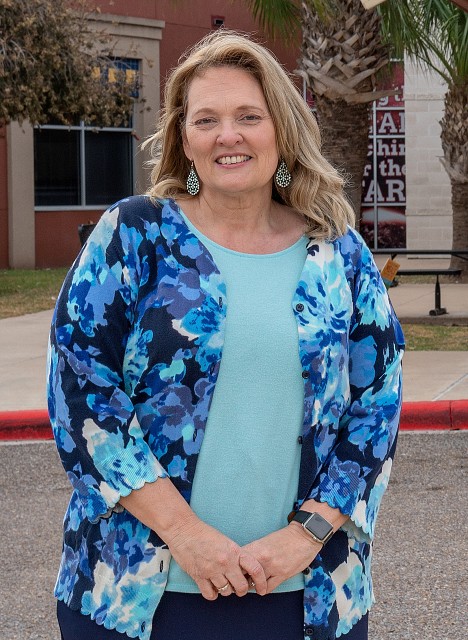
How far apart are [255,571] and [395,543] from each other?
3.87 metres

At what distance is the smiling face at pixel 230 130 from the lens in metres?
2.61

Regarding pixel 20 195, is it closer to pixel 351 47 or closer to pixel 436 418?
pixel 351 47

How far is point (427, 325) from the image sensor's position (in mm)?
14320

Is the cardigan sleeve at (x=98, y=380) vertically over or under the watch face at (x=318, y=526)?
over

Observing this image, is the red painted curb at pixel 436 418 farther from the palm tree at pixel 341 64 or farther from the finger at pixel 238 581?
the finger at pixel 238 581

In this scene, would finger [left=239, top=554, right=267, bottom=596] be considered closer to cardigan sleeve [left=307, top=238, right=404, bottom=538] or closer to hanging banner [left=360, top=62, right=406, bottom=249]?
cardigan sleeve [left=307, top=238, right=404, bottom=538]

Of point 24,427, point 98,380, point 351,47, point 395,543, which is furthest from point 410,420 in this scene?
point 351,47

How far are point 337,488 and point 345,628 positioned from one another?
0.30 metres

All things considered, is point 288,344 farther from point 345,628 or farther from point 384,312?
point 345,628

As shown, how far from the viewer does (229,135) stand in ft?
8.54

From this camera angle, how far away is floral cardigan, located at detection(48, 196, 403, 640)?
243 cm

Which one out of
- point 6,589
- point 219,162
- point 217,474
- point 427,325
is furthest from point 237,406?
point 427,325

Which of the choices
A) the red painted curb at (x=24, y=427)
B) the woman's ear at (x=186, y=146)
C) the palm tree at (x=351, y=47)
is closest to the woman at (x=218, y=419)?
the woman's ear at (x=186, y=146)

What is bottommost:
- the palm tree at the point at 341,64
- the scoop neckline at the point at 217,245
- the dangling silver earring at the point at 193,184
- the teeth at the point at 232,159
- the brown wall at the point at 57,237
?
the brown wall at the point at 57,237
